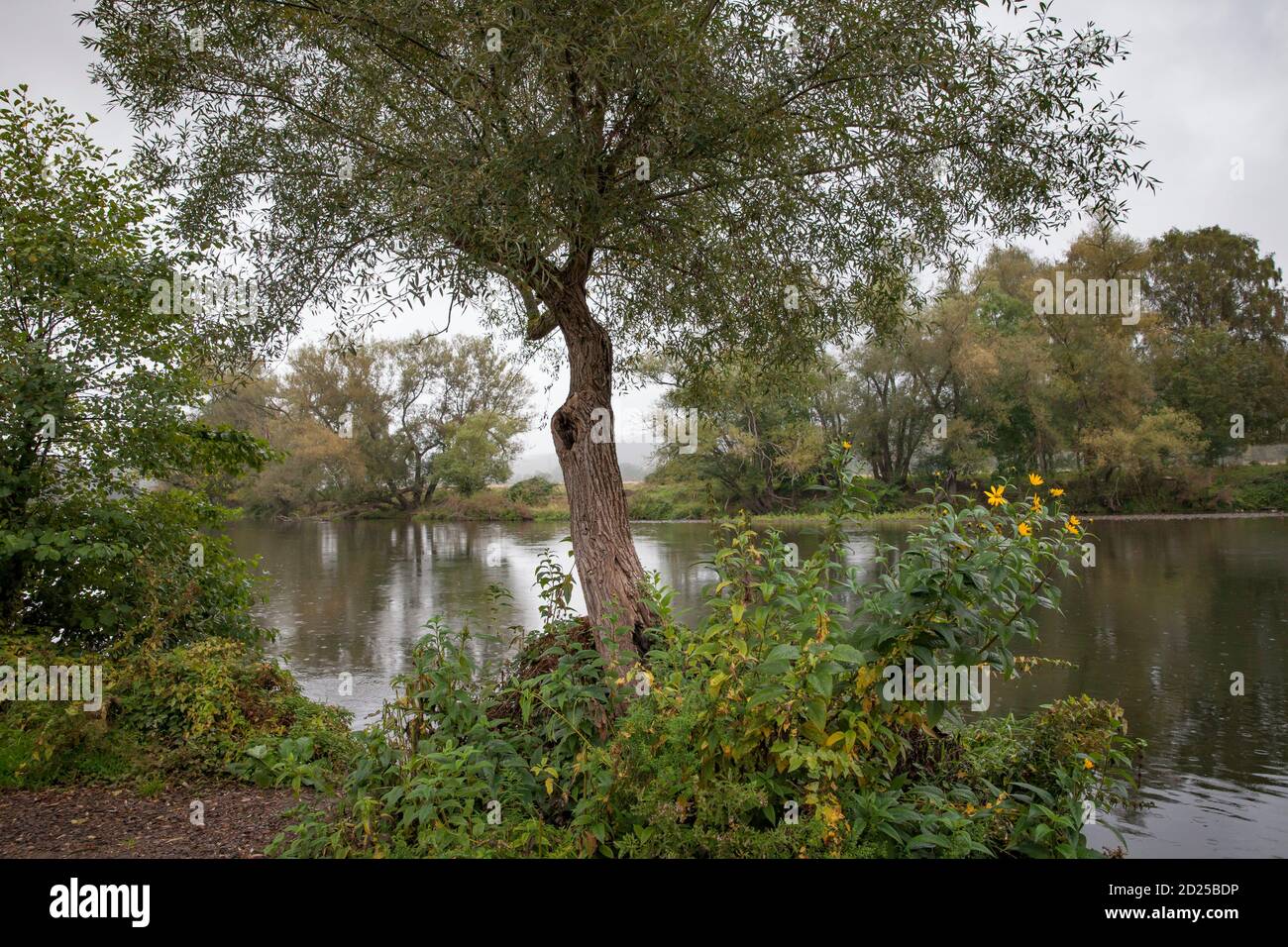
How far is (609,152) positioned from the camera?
19.8ft

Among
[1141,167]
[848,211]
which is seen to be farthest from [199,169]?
[1141,167]

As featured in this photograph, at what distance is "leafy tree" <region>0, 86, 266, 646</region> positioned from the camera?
21.4 ft

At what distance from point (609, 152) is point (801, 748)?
4456 millimetres

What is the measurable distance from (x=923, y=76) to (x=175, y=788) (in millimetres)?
7092

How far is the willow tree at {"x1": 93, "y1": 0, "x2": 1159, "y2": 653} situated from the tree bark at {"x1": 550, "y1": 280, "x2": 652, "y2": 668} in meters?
0.02

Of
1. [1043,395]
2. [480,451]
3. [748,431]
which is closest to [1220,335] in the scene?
[1043,395]

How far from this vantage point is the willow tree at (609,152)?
5312 millimetres

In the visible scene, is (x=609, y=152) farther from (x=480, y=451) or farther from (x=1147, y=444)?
(x=480, y=451)

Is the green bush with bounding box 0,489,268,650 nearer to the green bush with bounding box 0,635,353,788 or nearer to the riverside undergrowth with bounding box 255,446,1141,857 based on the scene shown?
the green bush with bounding box 0,635,353,788

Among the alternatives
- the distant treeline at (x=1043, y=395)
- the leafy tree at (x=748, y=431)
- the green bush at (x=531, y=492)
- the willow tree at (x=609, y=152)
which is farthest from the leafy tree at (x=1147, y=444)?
the willow tree at (x=609, y=152)

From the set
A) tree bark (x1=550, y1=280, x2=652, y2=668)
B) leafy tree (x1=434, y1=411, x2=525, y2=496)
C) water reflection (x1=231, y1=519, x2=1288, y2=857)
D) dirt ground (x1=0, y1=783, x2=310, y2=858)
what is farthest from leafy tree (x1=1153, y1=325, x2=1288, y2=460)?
dirt ground (x1=0, y1=783, x2=310, y2=858)

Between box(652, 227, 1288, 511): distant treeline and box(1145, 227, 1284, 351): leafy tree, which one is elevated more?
box(1145, 227, 1284, 351): leafy tree
